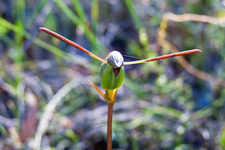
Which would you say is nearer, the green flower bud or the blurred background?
the green flower bud

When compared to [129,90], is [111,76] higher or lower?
lower

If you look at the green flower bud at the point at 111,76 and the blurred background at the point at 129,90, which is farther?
the blurred background at the point at 129,90

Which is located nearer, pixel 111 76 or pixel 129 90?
pixel 111 76

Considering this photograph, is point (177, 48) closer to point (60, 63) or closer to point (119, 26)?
point (119, 26)

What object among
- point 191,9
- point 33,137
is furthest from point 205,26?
point 33,137

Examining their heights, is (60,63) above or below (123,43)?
below

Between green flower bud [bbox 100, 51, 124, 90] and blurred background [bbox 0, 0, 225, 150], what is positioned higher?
blurred background [bbox 0, 0, 225, 150]

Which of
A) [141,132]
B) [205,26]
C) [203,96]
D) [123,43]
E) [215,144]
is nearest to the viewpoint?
[215,144]

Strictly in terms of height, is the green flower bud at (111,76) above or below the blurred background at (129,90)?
below
